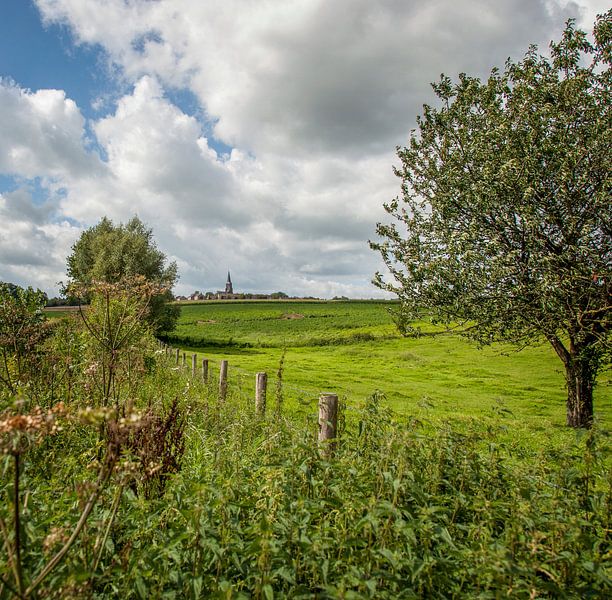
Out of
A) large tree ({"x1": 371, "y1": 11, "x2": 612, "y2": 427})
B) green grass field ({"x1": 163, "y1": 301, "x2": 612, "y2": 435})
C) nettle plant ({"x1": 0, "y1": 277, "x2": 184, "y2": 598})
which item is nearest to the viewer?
nettle plant ({"x1": 0, "y1": 277, "x2": 184, "y2": 598})

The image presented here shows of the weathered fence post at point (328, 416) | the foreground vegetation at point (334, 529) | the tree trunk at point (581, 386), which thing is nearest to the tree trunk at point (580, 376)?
the tree trunk at point (581, 386)

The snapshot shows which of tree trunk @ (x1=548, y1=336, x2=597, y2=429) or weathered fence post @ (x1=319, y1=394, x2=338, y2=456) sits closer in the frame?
weathered fence post @ (x1=319, y1=394, x2=338, y2=456)

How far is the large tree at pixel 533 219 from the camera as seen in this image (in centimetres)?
1202

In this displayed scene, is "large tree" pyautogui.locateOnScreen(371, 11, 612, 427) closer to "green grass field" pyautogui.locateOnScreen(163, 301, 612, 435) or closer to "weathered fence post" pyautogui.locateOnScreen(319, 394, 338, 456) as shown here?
A: "green grass field" pyautogui.locateOnScreen(163, 301, 612, 435)

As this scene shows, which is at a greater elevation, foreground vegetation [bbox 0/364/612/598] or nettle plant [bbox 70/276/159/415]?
nettle plant [bbox 70/276/159/415]

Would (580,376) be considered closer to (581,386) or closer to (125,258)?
(581,386)

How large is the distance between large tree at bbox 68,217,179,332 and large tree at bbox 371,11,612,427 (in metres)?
35.5

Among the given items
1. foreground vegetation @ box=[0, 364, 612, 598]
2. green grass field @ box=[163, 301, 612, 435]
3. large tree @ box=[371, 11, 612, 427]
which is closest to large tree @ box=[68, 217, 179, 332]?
green grass field @ box=[163, 301, 612, 435]

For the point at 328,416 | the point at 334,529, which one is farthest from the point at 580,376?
the point at 334,529

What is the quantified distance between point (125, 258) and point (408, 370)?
32484 mm

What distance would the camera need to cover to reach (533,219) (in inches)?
466

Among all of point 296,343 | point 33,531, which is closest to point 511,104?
point 33,531

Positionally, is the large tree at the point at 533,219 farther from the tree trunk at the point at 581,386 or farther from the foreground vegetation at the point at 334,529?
the foreground vegetation at the point at 334,529

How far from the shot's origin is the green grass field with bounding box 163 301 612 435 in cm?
1895
